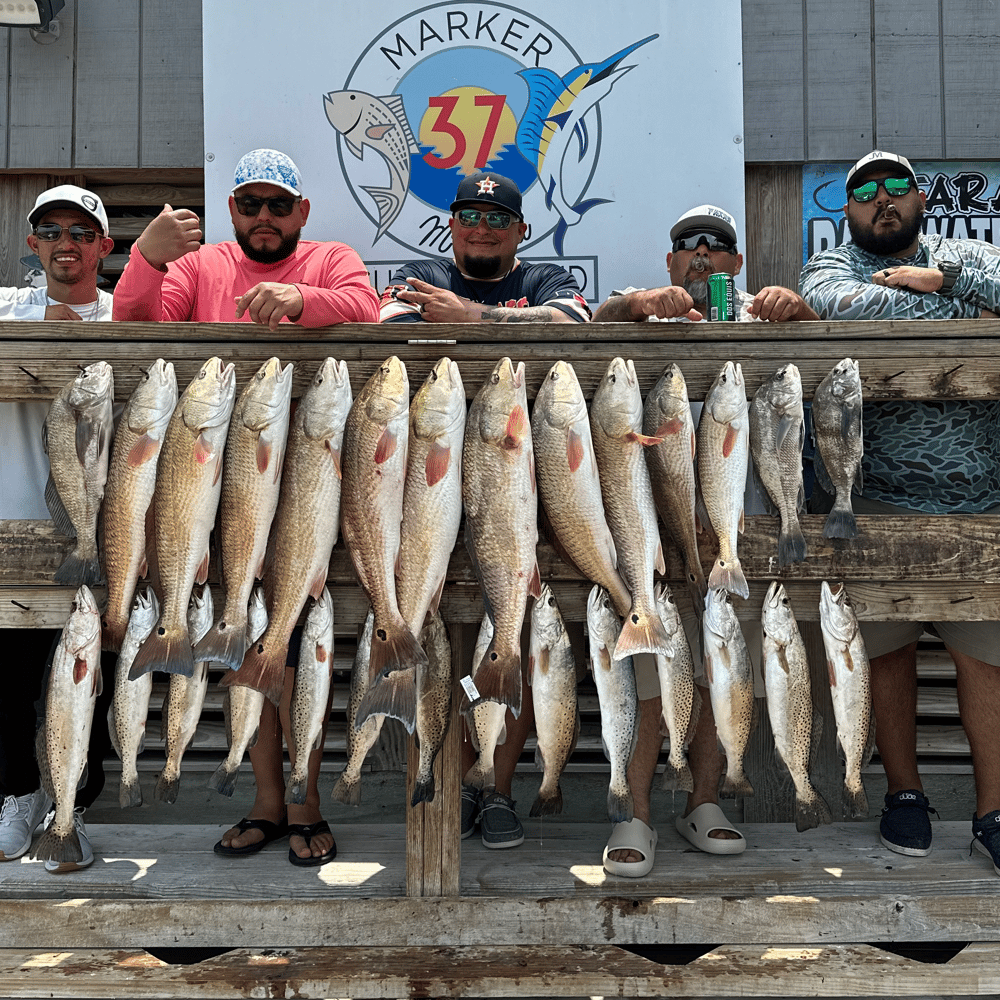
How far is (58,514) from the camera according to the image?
2475 millimetres

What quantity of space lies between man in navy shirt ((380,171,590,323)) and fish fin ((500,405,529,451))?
714mm

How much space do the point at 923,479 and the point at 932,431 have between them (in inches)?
6.2

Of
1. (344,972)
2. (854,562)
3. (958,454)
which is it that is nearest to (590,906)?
(344,972)

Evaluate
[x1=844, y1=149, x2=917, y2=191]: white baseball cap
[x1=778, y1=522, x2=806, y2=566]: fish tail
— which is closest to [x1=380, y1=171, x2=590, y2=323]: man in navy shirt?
[x1=778, y1=522, x2=806, y2=566]: fish tail

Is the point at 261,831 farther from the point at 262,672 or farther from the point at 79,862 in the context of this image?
the point at 262,672

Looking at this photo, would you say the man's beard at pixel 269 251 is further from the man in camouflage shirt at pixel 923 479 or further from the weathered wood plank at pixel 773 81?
the weathered wood plank at pixel 773 81

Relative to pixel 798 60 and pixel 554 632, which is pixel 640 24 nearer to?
pixel 798 60

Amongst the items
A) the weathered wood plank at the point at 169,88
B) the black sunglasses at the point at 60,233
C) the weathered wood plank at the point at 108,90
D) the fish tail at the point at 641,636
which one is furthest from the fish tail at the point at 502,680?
the weathered wood plank at the point at 108,90

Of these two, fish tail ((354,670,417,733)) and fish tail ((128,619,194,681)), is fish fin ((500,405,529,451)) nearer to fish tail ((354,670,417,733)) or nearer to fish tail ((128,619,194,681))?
fish tail ((354,670,417,733))

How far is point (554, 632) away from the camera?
240 centimetres

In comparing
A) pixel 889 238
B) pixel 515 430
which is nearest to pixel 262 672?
pixel 515 430

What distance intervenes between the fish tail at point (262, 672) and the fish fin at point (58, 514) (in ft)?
2.13

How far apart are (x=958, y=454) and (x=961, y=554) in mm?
509

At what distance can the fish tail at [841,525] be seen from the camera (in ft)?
8.09
